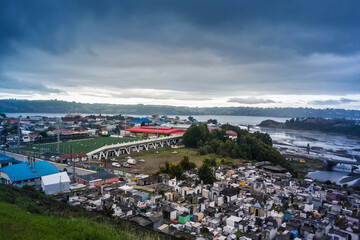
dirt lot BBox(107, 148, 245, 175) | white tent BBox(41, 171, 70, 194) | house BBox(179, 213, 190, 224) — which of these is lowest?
dirt lot BBox(107, 148, 245, 175)


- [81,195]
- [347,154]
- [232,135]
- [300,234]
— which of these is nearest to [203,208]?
[300,234]

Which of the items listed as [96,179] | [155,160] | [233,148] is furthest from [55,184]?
[233,148]

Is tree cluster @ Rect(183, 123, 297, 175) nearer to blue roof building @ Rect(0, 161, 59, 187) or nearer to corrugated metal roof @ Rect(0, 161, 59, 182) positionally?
corrugated metal roof @ Rect(0, 161, 59, 182)

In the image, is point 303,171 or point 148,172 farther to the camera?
point 303,171

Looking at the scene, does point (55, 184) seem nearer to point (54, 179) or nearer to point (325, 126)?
point (54, 179)

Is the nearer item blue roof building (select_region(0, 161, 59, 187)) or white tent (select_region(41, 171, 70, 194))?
white tent (select_region(41, 171, 70, 194))

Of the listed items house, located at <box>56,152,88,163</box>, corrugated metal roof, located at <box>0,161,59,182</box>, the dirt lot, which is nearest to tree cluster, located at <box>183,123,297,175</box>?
the dirt lot

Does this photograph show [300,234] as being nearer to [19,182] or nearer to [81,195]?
[81,195]
